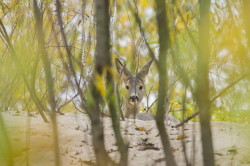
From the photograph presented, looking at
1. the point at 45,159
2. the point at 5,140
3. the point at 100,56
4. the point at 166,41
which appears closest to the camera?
the point at 100,56

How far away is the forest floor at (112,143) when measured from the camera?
248cm

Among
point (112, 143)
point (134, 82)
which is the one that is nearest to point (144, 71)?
point (134, 82)

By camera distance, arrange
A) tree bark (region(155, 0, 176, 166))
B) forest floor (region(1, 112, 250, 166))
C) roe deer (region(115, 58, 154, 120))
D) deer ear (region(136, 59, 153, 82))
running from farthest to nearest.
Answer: deer ear (region(136, 59, 153, 82)), roe deer (region(115, 58, 154, 120)), forest floor (region(1, 112, 250, 166)), tree bark (region(155, 0, 176, 166))

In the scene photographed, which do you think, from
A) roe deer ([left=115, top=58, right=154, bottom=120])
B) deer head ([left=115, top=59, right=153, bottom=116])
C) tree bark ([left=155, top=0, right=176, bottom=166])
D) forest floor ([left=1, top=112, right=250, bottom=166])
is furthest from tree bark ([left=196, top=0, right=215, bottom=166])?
deer head ([left=115, top=59, right=153, bottom=116])

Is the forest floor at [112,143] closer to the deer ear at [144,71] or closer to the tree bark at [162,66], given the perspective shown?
the tree bark at [162,66]

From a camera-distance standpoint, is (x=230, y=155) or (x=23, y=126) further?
(x=23, y=126)

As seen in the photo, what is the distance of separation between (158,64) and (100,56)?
15.0 inches

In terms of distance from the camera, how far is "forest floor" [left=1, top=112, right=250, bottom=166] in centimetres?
248

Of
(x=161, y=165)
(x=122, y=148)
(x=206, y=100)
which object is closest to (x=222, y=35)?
(x=206, y=100)

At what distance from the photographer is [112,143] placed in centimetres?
312

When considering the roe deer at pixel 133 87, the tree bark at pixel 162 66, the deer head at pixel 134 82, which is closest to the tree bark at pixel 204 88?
the tree bark at pixel 162 66

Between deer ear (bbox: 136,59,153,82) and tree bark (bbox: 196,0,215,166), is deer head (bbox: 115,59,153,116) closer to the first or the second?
deer ear (bbox: 136,59,153,82)

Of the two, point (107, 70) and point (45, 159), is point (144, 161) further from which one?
point (107, 70)

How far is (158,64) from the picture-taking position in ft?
5.55
